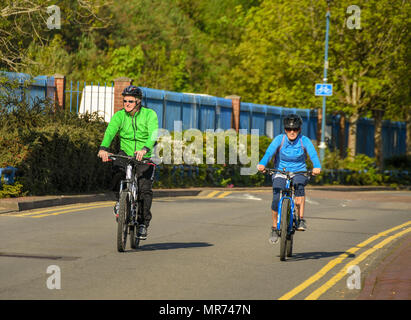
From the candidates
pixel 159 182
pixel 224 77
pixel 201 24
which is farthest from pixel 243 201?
pixel 201 24

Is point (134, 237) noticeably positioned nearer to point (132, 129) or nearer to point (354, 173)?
point (132, 129)

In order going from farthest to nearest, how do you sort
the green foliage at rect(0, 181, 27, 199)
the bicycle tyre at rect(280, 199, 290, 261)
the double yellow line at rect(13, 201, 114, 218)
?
the green foliage at rect(0, 181, 27, 199), the double yellow line at rect(13, 201, 114, 218), the bicycle tyre at rect(280, 199, 290, 261)

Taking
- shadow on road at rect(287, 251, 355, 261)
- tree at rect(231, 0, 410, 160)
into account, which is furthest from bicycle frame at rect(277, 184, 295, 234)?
tree at rect(231, 0, 410, 160)

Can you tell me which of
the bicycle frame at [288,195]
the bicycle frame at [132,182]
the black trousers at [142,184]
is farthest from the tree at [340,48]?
the bicycle frame at [132,182]

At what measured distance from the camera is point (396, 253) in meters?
12.1

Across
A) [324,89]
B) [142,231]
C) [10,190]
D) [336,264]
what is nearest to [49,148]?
[10,190]

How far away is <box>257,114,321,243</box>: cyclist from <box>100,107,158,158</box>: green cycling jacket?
157cm

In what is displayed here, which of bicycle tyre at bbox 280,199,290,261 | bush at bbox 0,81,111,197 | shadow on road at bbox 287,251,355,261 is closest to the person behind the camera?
bicycle tyre at bbox 280,199,290,261

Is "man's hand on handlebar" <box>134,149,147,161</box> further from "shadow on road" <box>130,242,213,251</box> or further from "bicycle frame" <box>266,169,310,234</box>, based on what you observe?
"bicycle frame" <box>266,169,310,234</box>

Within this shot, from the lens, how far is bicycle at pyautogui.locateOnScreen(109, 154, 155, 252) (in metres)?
10.6

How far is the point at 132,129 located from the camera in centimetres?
1109

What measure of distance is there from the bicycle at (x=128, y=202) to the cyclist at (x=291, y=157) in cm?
Result: 167

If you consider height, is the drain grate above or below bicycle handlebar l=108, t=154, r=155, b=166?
below

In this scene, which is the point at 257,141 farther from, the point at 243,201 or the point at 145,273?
the point at 145,273
